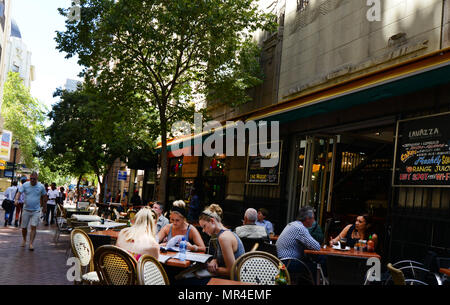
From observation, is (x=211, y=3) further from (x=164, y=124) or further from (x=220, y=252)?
(x=220, y=252)

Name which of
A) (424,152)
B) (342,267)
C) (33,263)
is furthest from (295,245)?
(33,263)

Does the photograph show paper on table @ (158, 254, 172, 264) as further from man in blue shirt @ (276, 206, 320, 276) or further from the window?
the window

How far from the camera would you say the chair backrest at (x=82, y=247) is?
519cm

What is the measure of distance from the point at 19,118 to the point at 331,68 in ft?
150

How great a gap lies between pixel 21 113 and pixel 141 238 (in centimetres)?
4978

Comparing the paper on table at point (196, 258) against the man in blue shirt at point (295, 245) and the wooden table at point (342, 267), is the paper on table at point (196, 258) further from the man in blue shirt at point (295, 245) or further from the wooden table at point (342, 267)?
the wooden table at point (342, 267)

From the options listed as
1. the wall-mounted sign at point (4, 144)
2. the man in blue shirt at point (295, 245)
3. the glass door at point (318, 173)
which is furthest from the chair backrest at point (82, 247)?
the wall-mounted sign at point (4, 144)

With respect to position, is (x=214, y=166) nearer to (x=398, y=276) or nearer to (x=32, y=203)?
(x=32, y=203)

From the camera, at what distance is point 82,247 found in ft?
17.1

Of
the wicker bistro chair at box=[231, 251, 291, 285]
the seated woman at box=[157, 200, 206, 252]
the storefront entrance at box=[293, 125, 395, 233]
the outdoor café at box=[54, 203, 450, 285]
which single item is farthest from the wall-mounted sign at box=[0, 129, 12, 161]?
the wicker bistro chair at box=[231, 251, 291, 285]
